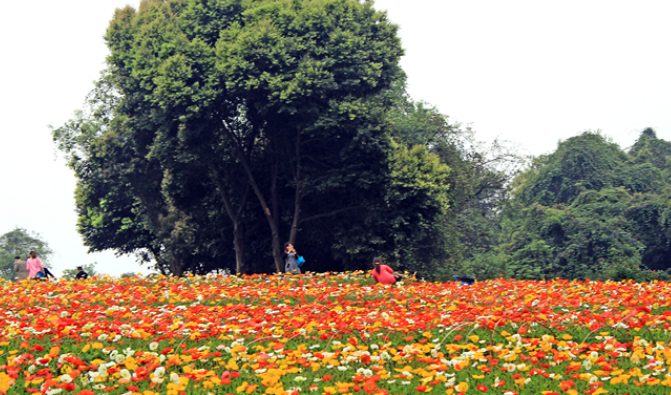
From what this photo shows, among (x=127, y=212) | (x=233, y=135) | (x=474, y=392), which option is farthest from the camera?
(x=127, y=212)

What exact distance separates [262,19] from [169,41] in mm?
3964

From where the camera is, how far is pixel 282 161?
2719 centimetres

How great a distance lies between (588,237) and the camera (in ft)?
112

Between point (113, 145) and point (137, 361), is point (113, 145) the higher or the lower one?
the higher one

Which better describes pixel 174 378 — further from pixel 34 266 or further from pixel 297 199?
pixel 297 199

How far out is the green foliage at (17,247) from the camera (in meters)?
55.2

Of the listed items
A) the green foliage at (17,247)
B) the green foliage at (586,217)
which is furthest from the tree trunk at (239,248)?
the green foliage at (17,247)

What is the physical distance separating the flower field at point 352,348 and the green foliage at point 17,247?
1897 inches

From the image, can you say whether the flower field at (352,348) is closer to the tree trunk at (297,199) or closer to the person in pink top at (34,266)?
A: the person in pink top at (34,266)

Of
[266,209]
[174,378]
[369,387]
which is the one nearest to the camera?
[369,387]

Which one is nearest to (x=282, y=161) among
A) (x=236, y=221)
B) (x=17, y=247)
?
(x=236, y=221)

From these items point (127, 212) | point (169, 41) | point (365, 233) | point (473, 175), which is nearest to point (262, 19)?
point (169, 41)

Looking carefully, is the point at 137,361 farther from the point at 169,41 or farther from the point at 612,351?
the point at 169,41

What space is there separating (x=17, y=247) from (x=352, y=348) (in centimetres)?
5832
